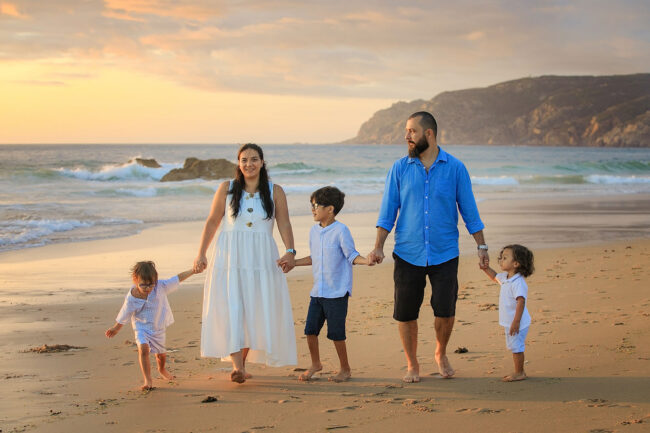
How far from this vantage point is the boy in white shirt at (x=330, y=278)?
4.57 m

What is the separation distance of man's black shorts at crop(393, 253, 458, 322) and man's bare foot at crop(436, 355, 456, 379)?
12.7 inches

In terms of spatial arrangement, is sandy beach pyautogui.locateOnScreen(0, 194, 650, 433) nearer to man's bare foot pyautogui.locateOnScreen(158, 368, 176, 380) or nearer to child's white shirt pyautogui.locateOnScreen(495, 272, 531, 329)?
man's bare foot pyautogui.locateOnScreen(158, 368, 176, 380)

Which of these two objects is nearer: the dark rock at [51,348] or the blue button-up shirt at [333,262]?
the blue button-up shirt at [333,262]

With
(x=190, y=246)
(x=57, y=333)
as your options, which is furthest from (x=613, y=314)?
(x=190, y=246)

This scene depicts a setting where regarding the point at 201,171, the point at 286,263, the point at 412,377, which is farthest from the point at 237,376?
the point at 201,171

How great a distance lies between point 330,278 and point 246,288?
1.93ft

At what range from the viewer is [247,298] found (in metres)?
4.59

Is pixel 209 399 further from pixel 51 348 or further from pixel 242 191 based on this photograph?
pixel 51 348

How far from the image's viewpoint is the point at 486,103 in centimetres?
15238

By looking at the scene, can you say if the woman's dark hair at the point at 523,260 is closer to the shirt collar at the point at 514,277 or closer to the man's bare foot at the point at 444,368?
the shirt collar at the point at 514,277

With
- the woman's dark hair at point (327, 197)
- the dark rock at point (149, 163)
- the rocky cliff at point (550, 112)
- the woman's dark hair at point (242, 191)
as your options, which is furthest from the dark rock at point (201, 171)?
the rocky cliff at point (550, 112)

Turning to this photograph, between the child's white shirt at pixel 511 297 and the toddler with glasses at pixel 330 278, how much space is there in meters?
1.00

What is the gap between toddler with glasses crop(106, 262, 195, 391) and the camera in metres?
4.55

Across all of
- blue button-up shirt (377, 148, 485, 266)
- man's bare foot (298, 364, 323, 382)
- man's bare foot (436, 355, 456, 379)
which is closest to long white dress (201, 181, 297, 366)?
man's bare foot (298, 364, 323, 382)
